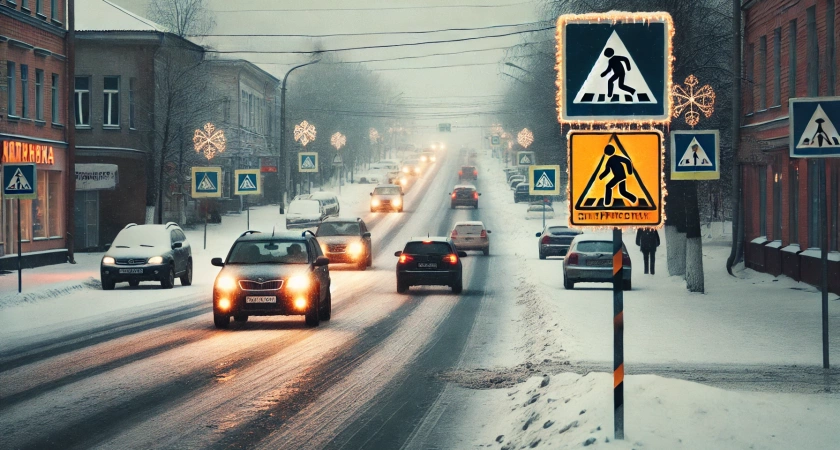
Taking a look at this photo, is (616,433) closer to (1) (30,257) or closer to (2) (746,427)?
(2) (746,427)

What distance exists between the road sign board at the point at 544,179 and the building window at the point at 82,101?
21436mm

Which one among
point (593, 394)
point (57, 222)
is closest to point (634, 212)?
point (593, 394)

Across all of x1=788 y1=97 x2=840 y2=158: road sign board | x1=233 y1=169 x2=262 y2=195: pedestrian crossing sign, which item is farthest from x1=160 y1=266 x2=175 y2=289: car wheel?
x1=788 y1=97 x2=840 y2=158: road sign board

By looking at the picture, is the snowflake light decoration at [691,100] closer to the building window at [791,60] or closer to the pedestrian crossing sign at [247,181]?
the building window at [791,60]

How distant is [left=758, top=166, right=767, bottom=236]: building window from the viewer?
3544 cm

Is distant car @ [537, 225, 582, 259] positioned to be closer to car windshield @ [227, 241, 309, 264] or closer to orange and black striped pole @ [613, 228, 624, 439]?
car windshield @ [227, 241, 309, 264]

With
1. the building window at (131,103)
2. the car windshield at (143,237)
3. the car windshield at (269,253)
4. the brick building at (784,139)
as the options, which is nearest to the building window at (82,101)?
the building window at (131,103)

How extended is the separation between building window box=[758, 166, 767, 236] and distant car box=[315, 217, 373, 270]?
12868 millimetres

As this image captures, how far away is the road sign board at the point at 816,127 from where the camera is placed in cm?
1277

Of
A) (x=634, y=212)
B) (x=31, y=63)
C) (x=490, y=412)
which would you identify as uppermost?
(x=31, y=63)

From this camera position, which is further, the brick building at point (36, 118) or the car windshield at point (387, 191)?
the car windshield at point (387, 191)

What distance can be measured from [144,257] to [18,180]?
5.27 metres

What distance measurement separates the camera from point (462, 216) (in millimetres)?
72500

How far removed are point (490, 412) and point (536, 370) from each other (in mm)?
2598
